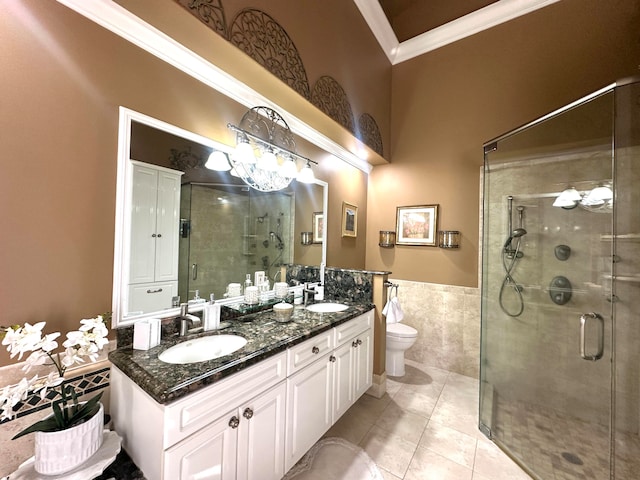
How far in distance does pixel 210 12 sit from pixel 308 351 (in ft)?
6.09

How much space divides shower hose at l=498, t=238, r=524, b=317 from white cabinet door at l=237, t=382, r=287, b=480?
213cm

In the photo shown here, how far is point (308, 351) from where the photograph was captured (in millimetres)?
→ 1547

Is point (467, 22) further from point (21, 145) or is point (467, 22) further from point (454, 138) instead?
point (21, 145)

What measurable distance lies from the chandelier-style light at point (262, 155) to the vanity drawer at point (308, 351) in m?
1.18

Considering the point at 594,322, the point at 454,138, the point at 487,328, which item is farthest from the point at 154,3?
the point at 594,322

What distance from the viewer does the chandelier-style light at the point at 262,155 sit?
1769 mm

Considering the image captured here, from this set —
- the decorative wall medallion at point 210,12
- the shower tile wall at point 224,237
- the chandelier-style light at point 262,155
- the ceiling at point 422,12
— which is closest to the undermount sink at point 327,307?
the shower tile wall at point 224,237

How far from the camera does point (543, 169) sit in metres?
2.31

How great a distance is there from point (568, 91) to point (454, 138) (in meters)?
0.99

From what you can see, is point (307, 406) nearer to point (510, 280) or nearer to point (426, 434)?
point (426, 434)

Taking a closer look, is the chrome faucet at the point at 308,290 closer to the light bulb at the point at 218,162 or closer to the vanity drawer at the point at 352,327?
the vanity drawer at the point at 352,327

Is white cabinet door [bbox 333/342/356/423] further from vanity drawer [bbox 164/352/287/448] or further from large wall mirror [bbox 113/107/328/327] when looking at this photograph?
large wall mirror [bbox 113/107/328/327]

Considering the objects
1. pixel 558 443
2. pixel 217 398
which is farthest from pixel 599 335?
pixel 217 398

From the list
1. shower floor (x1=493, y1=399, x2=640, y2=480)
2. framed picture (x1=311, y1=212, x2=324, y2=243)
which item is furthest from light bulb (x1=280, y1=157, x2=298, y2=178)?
shower floor (x1=493, y1=399, x2=640, y2=480)
